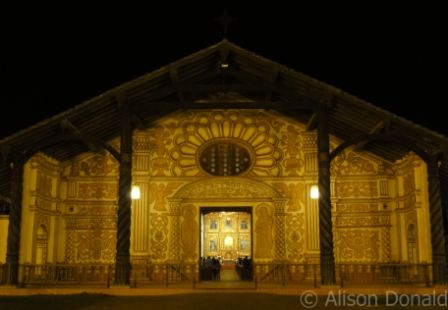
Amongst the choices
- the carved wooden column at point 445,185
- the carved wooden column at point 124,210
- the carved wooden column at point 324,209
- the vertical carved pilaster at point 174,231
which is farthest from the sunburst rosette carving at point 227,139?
the carved wooden column at point 445,185

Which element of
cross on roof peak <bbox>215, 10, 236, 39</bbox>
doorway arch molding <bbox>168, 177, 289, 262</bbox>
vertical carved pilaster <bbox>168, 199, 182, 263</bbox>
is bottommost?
vertical carved pilaster <bbox>168, 199, 182, 263</bbox>

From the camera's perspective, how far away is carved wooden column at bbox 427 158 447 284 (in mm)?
15766

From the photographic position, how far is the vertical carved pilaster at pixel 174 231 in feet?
65.6

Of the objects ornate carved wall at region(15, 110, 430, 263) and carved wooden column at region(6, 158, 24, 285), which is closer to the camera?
carved wooden column at region(6, 158, 24, 285)

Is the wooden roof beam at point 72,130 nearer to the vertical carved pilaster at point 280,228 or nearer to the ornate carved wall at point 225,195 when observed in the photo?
Answer: the ornate carved wall at point 225,195

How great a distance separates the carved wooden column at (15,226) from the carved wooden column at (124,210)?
10.3ft

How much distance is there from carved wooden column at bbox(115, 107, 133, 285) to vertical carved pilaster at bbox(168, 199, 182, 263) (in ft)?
13.3

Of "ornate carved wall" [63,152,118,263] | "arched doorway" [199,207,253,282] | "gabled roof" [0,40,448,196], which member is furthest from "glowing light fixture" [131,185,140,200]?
"arched doorway" [199,207,253,282]

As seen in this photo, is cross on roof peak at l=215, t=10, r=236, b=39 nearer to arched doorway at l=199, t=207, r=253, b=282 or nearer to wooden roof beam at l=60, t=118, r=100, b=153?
wooden roof beam at l=60, t=118, r=100, b=153

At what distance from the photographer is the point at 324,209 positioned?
1630cm

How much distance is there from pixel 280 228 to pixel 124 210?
21.1ft

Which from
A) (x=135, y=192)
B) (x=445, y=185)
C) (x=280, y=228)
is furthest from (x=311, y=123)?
(x=135, y=192)

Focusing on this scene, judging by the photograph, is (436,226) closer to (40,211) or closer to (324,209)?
(324,209)

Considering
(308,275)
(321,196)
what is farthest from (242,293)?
(308,275)
